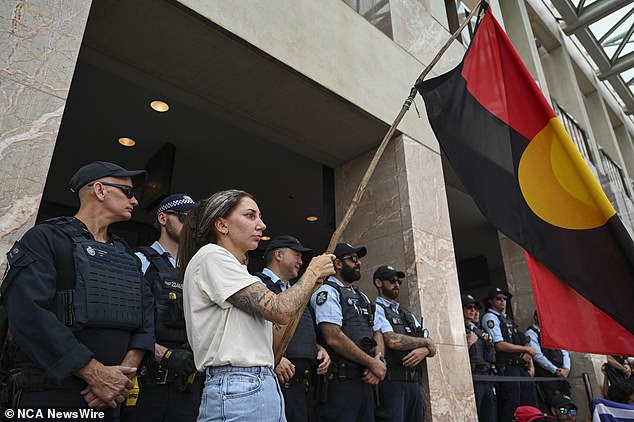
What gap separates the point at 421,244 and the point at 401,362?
1.38 meters

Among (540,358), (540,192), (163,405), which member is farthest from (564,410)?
(163,405)

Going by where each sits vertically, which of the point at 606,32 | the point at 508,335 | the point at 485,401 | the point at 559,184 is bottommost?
the point at 485,401

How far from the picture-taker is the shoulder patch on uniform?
3623 millimetres

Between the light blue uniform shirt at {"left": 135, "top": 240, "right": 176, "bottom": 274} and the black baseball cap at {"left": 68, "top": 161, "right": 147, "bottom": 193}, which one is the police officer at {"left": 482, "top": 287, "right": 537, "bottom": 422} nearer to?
the light blue uniform shirt at {"left": 135, "top": 240, "right": 176, "bottom": 274}

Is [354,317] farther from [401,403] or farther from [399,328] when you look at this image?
[401,403]

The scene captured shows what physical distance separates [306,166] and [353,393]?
12.3 ft

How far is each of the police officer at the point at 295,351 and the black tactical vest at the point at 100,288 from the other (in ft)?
3.47

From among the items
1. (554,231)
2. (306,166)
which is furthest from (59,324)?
(306,166)

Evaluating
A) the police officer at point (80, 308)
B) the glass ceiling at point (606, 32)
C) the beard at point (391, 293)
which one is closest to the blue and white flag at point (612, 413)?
the beard at point (391, 293)

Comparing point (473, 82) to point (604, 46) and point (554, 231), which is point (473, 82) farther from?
point (604, 46)

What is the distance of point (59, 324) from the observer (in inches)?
68.5

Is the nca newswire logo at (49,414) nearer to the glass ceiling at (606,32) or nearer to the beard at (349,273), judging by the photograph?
the beard at (349,273)

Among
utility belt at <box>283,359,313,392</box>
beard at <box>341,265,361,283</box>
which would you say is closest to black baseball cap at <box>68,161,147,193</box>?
utility belt at <box>283,359,313,392</box>

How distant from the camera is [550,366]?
653cm
